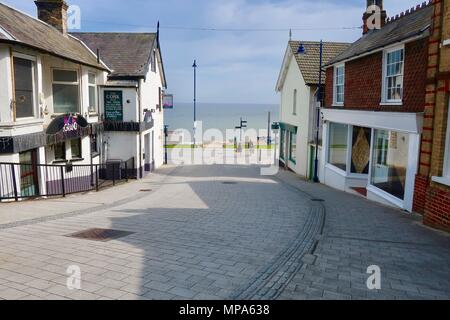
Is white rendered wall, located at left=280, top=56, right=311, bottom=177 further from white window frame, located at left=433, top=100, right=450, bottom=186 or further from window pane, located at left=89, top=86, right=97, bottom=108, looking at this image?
white window frame, located at left=433, top=100, right=450, bottom=186

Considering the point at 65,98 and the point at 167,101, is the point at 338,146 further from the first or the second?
the point at 167,101

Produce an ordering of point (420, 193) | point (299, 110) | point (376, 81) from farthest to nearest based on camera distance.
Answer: point (299, 110) → point (376, 81) → point (420, 193)

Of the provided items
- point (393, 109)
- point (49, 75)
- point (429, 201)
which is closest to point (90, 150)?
point (49, 75)

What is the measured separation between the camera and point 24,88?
12.0m

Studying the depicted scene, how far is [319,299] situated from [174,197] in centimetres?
976

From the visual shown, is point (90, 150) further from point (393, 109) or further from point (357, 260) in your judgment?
point (357, 260)

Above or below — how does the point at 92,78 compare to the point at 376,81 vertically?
above

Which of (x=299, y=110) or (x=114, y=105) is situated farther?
(x=299, y=110)

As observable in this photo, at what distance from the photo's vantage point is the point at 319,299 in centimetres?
495

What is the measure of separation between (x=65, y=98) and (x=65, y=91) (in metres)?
0.30

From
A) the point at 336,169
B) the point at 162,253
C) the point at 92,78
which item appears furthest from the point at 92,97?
the point at 162,253

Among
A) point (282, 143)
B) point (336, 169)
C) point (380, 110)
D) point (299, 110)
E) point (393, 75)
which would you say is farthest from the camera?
point (282, 143)

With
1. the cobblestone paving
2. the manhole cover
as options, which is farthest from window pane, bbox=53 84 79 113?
the manhole cover

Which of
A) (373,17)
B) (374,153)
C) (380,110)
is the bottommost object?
(374,153)
